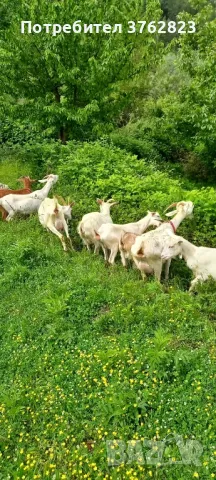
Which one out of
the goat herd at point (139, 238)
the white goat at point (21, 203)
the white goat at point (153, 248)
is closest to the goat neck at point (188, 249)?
the goat herd at point (139, 238)

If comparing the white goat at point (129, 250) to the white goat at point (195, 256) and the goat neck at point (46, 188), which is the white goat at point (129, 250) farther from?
the goat neck at point (46, 188)

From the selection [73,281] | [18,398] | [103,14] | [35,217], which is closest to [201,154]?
[103,14]

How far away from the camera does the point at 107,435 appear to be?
4293mm

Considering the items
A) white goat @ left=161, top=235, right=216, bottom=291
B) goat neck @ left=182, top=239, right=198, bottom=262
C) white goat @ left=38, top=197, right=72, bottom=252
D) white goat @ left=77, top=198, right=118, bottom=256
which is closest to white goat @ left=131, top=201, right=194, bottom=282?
white goat @ left=161, top=235, right=216, bottom=291

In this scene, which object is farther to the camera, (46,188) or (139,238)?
(46,188)

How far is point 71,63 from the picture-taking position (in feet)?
44.2

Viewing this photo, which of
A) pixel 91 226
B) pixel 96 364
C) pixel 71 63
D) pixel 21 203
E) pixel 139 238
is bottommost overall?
pixel 96 364

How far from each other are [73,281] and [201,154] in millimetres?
10996

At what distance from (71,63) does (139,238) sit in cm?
917

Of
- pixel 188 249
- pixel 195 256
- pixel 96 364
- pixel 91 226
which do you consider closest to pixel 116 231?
pixel 91 226

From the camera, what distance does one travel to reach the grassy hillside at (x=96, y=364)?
4172 mm

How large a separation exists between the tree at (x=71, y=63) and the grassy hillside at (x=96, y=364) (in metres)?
7.61

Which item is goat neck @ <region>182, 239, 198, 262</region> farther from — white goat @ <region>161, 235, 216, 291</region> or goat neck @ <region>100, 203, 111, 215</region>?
goat neck @ <region>100, 203, 111, 215</region>

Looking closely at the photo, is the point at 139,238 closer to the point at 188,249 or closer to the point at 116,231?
the point at 116,231
